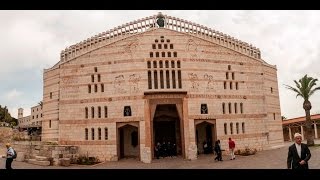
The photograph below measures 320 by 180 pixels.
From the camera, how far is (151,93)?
84.0 feet

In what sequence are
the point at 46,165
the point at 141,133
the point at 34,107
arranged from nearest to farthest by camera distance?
1. the point at 46,165
2. the point at 141,133
3. the point at 34,107

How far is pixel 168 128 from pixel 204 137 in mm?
3346

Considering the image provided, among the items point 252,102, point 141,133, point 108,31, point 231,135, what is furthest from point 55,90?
point 252,102

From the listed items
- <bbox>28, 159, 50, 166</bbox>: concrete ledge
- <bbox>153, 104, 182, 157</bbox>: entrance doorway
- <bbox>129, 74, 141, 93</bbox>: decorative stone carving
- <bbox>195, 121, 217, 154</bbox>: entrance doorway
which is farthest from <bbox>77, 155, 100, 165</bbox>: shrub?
<bbox>195, 121, 217, 154</bbox>: entrance doorway

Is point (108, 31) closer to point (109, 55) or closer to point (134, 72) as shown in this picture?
point (109, 55)

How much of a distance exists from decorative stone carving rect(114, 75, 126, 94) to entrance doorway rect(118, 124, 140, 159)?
3.42 m

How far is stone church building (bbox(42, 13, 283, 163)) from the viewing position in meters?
25.8

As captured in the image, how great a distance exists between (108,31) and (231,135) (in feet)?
45.1

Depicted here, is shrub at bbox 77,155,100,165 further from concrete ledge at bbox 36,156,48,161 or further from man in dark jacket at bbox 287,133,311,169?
man in dark jacket at bbox 287,133,311,169

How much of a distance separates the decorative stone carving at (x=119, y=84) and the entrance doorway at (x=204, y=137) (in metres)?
7.27

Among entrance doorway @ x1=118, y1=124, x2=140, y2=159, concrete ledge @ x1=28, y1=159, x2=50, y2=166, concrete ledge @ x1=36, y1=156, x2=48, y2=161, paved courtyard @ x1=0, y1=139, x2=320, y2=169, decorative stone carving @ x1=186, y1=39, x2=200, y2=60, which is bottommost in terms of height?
paved courtyard @ x1=0, y1=139, x2=320, y2=169

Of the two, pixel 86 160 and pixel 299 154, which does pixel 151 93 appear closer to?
pixel 86 160

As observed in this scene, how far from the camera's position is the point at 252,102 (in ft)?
95.3

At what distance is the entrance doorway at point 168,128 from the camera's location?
2773cm
